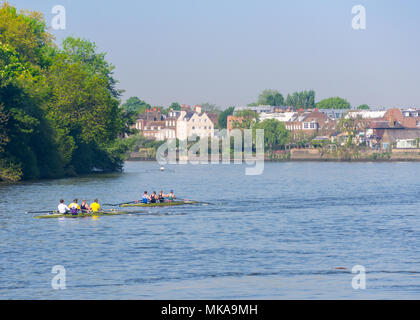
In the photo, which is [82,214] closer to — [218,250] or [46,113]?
[218,250]

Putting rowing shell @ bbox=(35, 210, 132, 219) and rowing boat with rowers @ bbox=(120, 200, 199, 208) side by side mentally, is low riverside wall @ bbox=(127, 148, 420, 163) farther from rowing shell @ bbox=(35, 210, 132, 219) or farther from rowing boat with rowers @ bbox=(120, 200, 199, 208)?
rowing shell @ bbox=(35, 210, 132, 219)

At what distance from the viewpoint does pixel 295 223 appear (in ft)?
163

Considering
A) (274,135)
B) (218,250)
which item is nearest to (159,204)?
(218,250)

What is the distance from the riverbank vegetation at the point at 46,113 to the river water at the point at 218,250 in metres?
11.8

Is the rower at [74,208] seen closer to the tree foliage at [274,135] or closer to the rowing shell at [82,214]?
the rowing shell at [82,214]

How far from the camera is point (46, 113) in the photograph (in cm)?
8931

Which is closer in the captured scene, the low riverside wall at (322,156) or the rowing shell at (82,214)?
the rowing shell at (82,214)

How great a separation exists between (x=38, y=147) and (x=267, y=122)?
386ft

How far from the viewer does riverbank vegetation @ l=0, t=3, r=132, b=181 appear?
257 ft

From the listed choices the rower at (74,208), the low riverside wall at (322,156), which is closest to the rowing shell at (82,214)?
the rower at (74,208)

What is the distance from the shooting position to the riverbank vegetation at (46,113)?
257 ft

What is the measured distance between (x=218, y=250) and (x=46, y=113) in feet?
186
